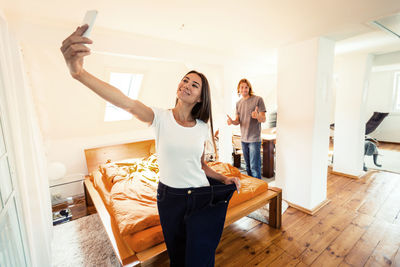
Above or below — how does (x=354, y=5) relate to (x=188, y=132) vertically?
above

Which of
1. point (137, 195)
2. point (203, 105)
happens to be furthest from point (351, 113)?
point (137, 195)

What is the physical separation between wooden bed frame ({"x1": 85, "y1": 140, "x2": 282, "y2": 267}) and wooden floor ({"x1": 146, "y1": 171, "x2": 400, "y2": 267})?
130 millimetres

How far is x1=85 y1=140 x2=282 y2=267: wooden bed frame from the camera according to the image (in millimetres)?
1431

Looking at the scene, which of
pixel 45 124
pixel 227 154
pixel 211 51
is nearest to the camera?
pixel 45 124

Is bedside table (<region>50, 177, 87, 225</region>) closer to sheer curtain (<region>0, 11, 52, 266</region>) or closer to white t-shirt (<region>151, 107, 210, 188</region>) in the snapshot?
sheer curtain (<region>0, 11, 52, 266</region>)

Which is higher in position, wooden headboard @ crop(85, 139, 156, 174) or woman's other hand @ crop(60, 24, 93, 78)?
woman's other hand @ crop(60, 24, 93, 78)

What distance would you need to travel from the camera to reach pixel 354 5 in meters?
1.62

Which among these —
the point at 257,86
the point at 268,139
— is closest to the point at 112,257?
the point at 268,139

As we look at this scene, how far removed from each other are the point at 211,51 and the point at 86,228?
2.82 m

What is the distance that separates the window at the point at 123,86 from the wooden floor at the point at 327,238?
261cm

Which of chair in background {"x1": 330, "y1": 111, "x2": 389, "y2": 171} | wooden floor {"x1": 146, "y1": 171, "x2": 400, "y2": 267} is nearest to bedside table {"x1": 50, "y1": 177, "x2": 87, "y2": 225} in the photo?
wooden floor {"x1": 146, "y1": 171, "x2": 400, "y2": 267}

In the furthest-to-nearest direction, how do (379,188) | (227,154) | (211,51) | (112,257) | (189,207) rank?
1. (227,154)
2. (379,188)
3. (211,51)
4. (112,257)
5. (189,207)

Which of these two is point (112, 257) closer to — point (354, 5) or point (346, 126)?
point (354, 5)

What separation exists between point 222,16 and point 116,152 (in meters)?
2.76
